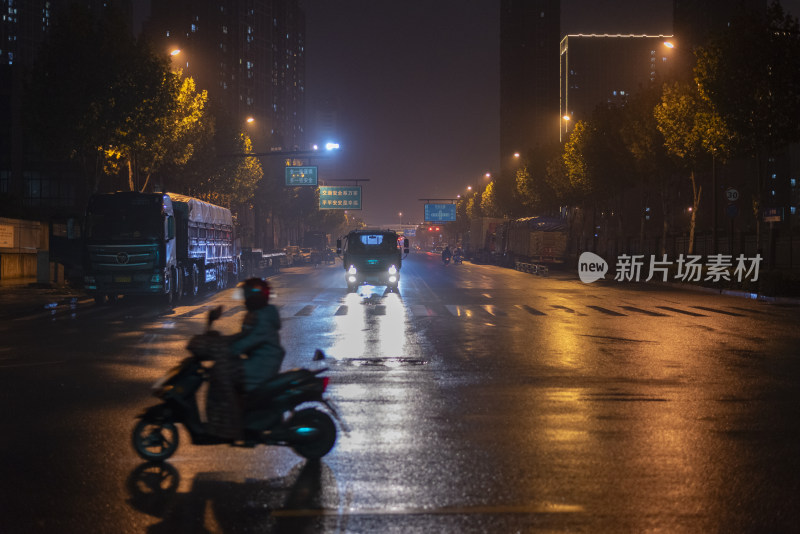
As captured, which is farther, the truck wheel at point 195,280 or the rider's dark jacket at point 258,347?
the truck wheel at point 195,280

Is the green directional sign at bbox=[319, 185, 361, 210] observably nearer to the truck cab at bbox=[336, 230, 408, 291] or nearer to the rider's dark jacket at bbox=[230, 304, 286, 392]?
the truck cab at bbox=[336, 230, 408, 291]

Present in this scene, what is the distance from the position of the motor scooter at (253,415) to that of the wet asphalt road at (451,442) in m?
0.20

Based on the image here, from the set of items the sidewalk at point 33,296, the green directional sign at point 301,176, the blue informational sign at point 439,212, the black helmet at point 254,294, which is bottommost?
the sidewalk at point 33,296

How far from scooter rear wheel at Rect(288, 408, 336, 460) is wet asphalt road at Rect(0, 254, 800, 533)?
16 centimetres

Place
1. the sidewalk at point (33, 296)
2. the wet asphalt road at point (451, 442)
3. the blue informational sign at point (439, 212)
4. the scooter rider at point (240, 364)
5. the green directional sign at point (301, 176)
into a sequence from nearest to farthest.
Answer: the wet asphalt road at point (451, 442) → the scooter rider at point (240, 364) → the sidewalk at point (33, 296) → the green directional sign at point (301, 176) → the blue informational sign at point (439, 212)

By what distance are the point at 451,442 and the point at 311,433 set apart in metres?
1.49

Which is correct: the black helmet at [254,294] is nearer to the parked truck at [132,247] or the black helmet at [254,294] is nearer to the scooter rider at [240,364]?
the scooter rider at [240,364]

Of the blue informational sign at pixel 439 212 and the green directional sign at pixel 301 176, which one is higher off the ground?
the green directional sign at pixel 301 176

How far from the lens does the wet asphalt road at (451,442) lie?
219 inches

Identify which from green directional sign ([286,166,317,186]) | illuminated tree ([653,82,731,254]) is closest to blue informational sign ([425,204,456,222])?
green directional sign ([286,166,317,186])

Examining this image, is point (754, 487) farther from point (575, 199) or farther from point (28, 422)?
point (575, 199)

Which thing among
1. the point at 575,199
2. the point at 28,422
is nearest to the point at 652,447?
the point at 28,422

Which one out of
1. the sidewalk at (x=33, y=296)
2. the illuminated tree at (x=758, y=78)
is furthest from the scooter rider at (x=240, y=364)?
the illuminated tree at (x=758, y=78)

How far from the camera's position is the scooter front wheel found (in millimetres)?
6992
